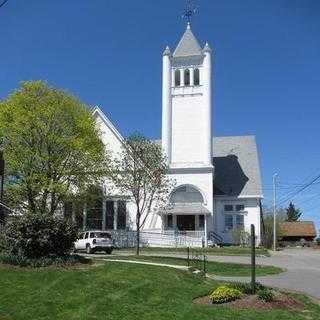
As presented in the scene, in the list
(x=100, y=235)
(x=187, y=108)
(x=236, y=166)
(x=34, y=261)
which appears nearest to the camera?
(x=34, y=261)

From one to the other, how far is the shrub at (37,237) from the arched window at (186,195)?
3349cm

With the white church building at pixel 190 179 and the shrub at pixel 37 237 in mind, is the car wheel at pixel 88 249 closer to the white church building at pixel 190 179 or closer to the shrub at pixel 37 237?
the white church building at pixel 190 179

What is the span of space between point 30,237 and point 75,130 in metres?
24.2

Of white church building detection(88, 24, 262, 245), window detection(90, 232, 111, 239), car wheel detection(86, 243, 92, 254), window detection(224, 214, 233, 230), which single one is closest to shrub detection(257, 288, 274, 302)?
car wheel detection(86, 243, 92, 254)

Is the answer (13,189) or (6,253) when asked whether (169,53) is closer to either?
(13,189)

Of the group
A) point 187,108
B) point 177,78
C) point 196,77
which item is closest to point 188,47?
point 196,77

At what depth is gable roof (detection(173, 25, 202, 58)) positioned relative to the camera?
57.1m

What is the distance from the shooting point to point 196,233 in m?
52.5

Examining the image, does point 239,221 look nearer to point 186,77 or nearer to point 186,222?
point 186,222

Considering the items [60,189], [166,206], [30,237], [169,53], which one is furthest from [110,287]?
[169,53]

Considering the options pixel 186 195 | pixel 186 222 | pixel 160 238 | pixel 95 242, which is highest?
pixel 186 195

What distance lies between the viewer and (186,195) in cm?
5450

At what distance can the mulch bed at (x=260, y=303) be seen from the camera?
13.9 meters

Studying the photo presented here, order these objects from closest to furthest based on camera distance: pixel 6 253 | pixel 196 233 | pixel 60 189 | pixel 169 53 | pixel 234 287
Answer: pixel 234 287 < pixel 6 253 < pixel 60 189 < pixel 196 233 < pixel 169 53
